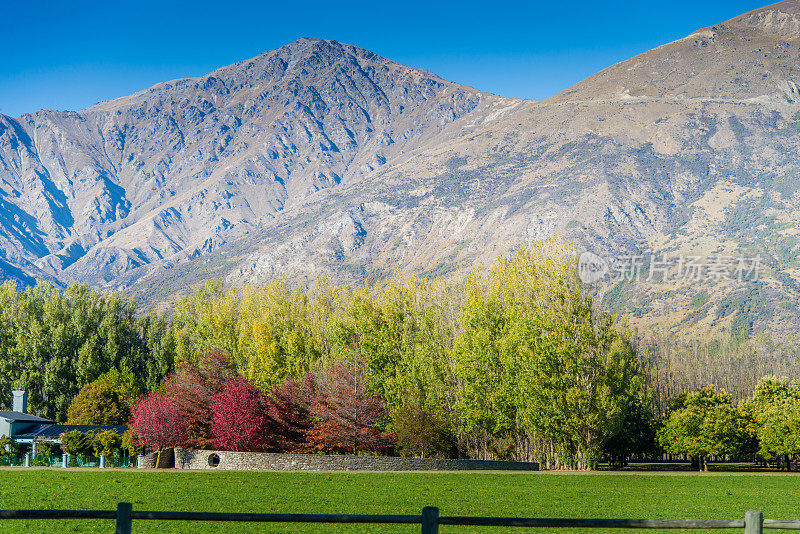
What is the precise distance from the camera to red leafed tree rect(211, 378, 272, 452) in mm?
44750

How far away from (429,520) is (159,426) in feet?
138

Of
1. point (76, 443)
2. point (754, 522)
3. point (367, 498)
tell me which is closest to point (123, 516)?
point (754, 522)

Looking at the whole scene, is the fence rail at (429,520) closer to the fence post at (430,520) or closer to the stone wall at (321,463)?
the fence post at (430,520)

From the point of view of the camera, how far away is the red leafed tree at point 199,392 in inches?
1917

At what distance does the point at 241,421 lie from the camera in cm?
4472

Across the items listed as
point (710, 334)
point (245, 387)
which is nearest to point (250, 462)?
point (245, 387)

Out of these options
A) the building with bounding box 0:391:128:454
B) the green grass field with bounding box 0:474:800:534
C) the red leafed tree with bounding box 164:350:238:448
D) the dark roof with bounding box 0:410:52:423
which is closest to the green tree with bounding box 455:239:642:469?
the green grass field with bounding box 0:474:800:534

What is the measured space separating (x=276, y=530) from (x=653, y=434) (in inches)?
2292

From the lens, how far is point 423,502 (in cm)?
2061

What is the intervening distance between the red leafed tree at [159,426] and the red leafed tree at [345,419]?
8975mm

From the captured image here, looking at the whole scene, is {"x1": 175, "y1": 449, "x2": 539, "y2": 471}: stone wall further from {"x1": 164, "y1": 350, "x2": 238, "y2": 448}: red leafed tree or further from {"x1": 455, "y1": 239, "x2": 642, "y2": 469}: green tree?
{"x1": 164, "y1": 350, "x2": 238, "y2": 448}: red leafed tree

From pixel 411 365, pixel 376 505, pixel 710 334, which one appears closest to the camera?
pixel 376 505

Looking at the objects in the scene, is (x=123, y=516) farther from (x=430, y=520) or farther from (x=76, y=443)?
(x=76, y=443)

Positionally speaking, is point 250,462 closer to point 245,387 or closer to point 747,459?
point 245,387
